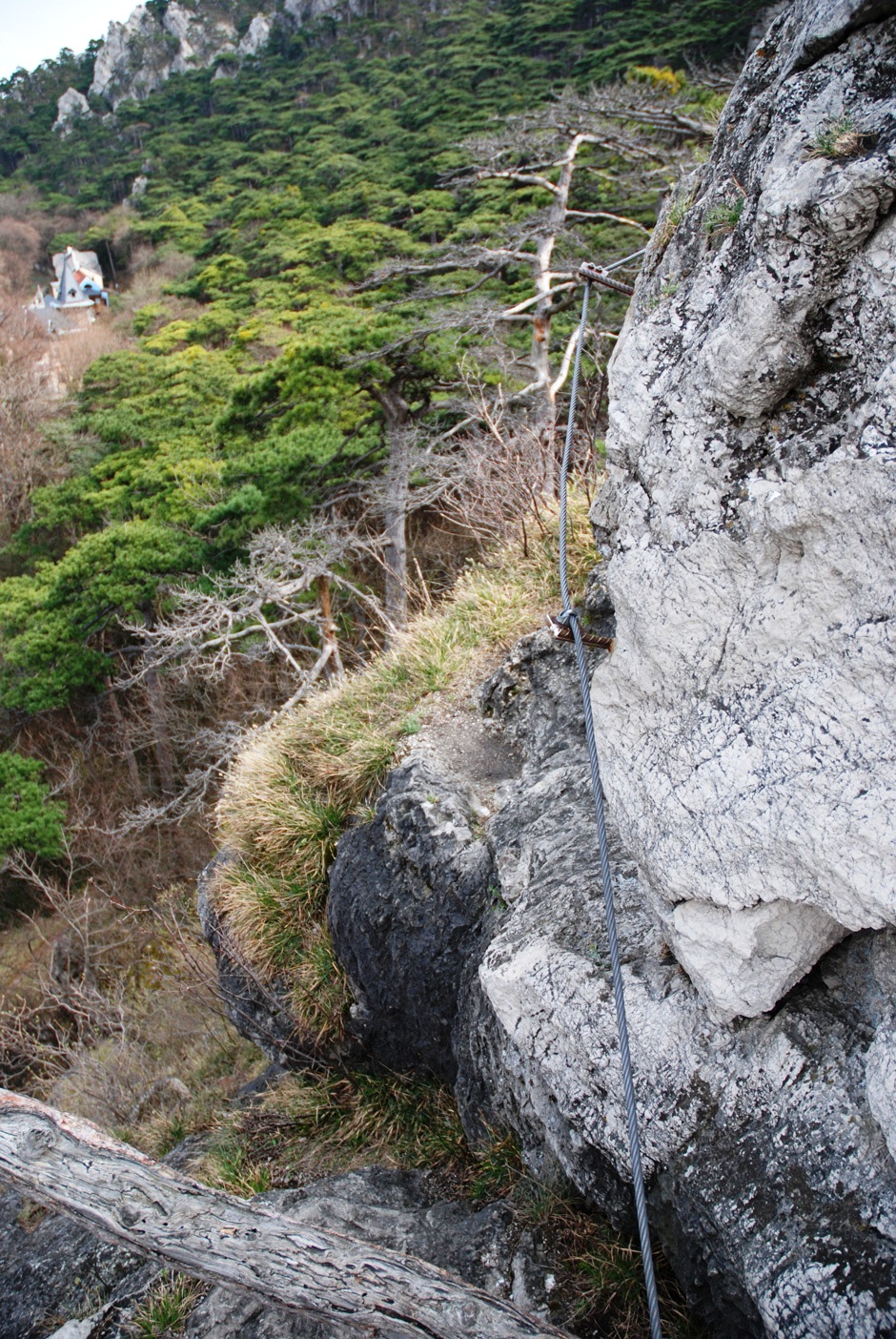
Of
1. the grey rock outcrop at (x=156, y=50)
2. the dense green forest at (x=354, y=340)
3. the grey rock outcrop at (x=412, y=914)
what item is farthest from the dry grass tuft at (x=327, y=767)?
the grey rock outcrop at (x=156, y=50)

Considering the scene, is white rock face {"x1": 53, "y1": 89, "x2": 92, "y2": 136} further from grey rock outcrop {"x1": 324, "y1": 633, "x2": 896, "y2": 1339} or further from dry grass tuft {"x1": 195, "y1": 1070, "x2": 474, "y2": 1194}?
grey rock outcrop {"x1": 324, "y1": 633, "x2": 896, "y2": 1339}

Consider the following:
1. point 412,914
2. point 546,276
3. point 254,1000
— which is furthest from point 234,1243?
point 546,276

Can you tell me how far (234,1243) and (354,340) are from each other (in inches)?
471

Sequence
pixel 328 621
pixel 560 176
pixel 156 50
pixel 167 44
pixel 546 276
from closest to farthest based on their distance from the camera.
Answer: pixel 328 621 → pixel 546 276 → pixel 560 176 → pixel 167 44 → pixel 156 50

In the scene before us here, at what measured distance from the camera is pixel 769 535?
2084 mm

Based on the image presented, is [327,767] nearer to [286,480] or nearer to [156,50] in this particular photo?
[286,480]

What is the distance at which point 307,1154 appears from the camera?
4.46 meters

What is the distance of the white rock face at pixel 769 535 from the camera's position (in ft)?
6.18

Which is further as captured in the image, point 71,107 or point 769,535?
point 71,107

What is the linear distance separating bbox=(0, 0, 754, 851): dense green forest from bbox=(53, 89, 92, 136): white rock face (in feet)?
90.1

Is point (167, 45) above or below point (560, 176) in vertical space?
above

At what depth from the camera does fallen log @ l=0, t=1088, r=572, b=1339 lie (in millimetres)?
2576

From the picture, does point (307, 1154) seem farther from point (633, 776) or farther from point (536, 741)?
point (633, 776)

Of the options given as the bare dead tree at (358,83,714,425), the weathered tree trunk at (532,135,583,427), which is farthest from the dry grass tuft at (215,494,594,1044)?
the bare dead tree at (358,83,714,425)
